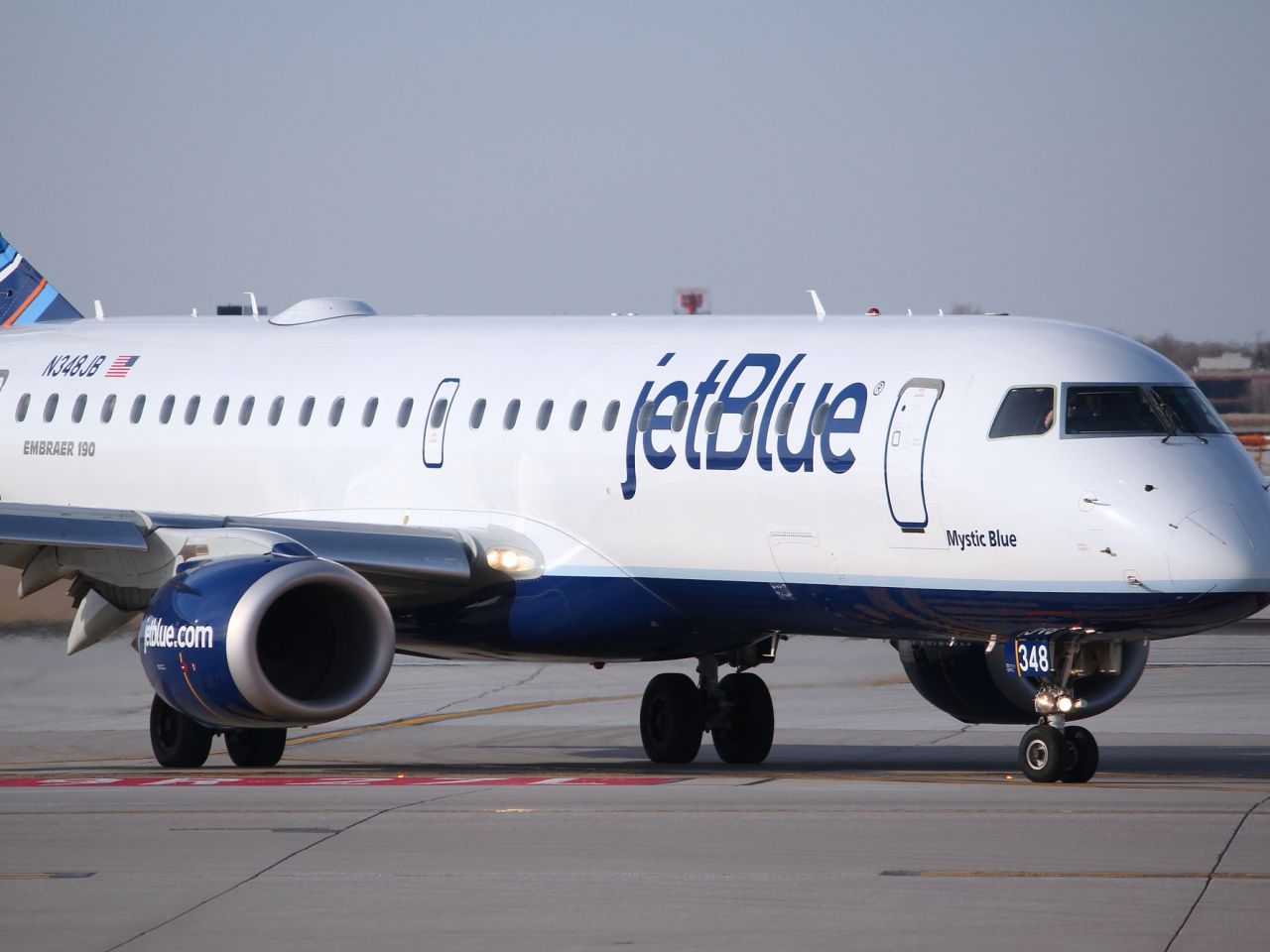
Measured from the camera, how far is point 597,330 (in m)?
21.8

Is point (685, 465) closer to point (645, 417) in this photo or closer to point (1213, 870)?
point (645, 417)

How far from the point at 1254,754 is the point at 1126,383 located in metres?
6.80

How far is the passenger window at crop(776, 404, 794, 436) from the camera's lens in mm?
19219

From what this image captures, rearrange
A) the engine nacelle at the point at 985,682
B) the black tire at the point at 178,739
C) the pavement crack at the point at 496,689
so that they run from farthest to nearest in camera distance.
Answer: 1. the pavement crack at the point at 496,689
2. the black tire at the point at 178,739
3. the engine nacelle at the point at 985,682

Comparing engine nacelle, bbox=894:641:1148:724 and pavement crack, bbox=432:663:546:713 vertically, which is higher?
engine nacelle, bbox=894:641:1148:724

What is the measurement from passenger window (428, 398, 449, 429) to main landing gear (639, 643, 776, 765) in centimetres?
359

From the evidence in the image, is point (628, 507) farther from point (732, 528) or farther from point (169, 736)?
point (169, 736)

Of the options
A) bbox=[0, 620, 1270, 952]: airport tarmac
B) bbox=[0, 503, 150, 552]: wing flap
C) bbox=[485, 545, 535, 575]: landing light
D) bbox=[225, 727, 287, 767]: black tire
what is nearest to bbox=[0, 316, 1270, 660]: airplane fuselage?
bbox=[485, 545, 535, 575]: landing light

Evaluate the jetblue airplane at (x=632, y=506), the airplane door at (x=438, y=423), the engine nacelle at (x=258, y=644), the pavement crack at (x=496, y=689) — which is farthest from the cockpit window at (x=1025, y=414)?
the pavement crack at (x=496, y=689)

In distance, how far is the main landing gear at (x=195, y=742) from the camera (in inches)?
887

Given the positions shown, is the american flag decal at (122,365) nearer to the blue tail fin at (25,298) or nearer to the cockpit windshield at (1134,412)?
the blue tail fin at (25,298)

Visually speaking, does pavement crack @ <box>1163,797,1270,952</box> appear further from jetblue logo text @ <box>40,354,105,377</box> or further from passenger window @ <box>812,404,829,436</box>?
jetblue logo text @ <box>40,354,105,377</box>

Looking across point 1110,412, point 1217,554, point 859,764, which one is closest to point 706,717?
point 859,764

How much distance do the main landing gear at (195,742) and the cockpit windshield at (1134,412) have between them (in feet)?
28.9
